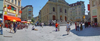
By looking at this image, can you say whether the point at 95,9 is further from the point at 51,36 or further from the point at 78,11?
the point at 78,11

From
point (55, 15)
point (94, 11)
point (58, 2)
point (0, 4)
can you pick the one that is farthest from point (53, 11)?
point (0, 4)

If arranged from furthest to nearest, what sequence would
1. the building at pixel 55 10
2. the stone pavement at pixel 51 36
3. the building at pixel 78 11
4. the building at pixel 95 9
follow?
the building at pixel 78 11 → the building at pixel 55 10 → the building at pixel 95 9 → the stone pavement at pixel 51 36

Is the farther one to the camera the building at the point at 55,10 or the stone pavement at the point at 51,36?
the building at the point at 55,10

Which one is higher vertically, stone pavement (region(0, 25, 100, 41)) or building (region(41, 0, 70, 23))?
building (region(41, 0, 70, 23))

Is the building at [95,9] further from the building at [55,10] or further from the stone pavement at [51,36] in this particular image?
the building at [55,10]

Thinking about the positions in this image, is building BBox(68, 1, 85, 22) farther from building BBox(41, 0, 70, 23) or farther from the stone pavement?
the stone pavement

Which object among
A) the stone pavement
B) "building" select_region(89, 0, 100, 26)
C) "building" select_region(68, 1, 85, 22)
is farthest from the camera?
"building" select_region(68, 1, 85, 22)

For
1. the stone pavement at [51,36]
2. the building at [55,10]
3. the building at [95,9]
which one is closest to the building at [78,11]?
the building at [55,10]

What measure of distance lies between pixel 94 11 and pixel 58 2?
15.8 m

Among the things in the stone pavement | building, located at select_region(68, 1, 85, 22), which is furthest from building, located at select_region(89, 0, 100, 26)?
building, located at select_region(68, 1, 85, 22)

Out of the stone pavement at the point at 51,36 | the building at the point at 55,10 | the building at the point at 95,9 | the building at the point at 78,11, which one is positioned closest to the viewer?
the stone pavement at the point at 51,36

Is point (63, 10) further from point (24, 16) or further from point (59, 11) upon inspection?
point (24, 16)

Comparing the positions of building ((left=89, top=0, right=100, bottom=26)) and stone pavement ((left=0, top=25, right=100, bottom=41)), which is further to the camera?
building ((left=89, top=0, right=100, bottom=26))

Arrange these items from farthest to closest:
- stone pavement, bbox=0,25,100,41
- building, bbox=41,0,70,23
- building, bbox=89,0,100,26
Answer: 1. building, bbox=41,0,70,23
2. building, bbox=89,0,100,26
3. stone pavement, bbox=0,25,100,41
